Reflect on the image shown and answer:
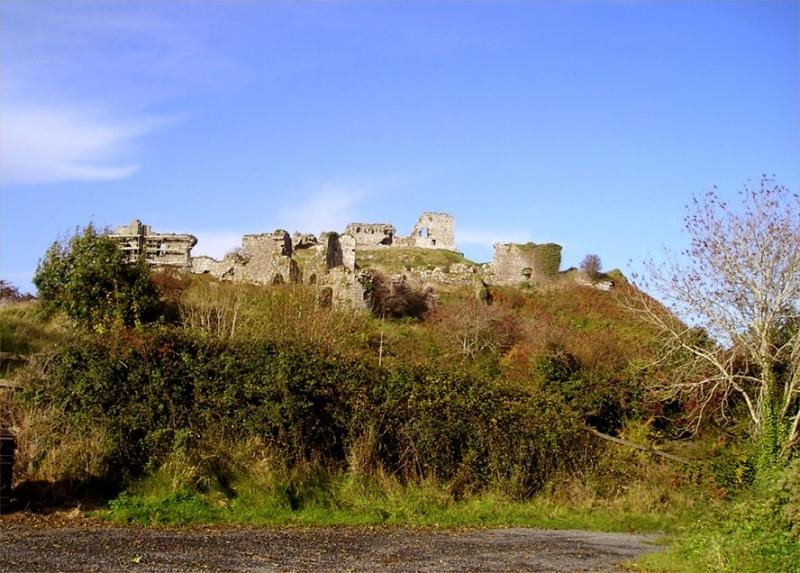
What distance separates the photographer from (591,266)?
46969 mm

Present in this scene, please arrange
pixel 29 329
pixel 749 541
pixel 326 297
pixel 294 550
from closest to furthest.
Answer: pixel 749 541 → pixel 294 550 → pixel 29 329 → pixel 326 297

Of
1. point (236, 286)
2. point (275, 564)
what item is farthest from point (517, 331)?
point (275, 564)

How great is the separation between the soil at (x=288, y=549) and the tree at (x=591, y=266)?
32.5 metres

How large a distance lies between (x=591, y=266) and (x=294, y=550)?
124 ft

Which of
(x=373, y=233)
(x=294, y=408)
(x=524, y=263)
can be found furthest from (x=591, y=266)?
(x=294, y=408)

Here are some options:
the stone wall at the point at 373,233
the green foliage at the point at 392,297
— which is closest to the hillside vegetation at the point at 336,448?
the green foliage at the point at 392,297

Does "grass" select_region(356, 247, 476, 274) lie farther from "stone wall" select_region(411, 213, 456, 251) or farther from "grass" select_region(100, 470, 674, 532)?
"grass" select_region(100, 470, 674, 532)

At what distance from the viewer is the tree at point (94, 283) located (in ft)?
88.0

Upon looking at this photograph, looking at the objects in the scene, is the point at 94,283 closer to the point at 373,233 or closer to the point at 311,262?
the point at 311,262

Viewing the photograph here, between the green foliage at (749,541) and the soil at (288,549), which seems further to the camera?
the soil at (288,549)

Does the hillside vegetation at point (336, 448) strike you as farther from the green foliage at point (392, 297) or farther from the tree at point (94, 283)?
the green foliage at point (392, 297)

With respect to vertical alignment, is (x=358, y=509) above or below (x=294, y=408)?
below

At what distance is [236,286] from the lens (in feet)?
101

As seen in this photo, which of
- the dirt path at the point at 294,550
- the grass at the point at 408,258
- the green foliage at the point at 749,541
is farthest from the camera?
the grass at the point at 408,258
